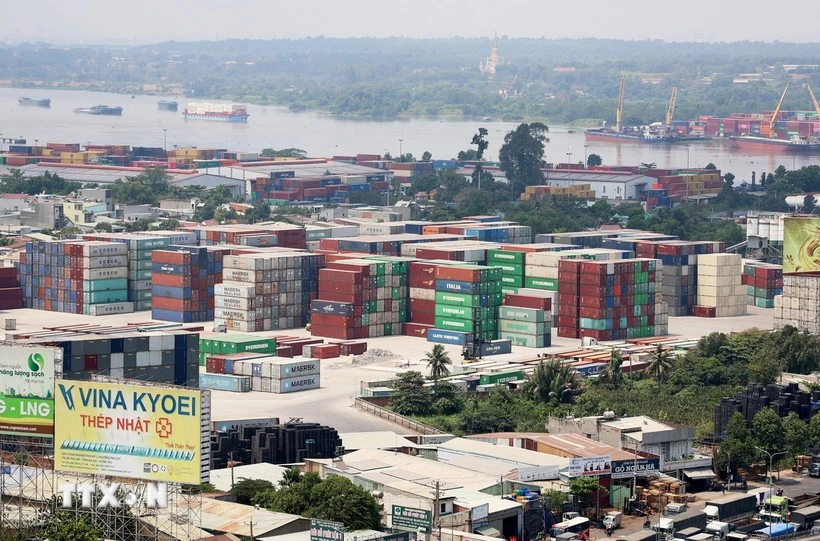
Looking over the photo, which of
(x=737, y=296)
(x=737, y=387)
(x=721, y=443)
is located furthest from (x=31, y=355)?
(x=737, y=296)

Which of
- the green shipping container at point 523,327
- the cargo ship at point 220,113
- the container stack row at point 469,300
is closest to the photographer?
the green shipping container at point 523,327

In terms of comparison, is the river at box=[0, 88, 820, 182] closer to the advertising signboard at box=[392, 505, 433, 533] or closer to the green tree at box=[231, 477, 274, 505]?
the green tree at box=[231, 477, 274, 505]

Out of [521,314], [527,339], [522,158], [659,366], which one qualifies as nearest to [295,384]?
[659,366]

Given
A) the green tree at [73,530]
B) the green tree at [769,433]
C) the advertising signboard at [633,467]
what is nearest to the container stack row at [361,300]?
the green tree at [769,433]

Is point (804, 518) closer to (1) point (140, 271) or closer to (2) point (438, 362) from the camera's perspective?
(2) point (438, 362)

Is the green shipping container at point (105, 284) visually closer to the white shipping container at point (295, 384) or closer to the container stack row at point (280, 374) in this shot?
the container stack row at point (280, 374)
